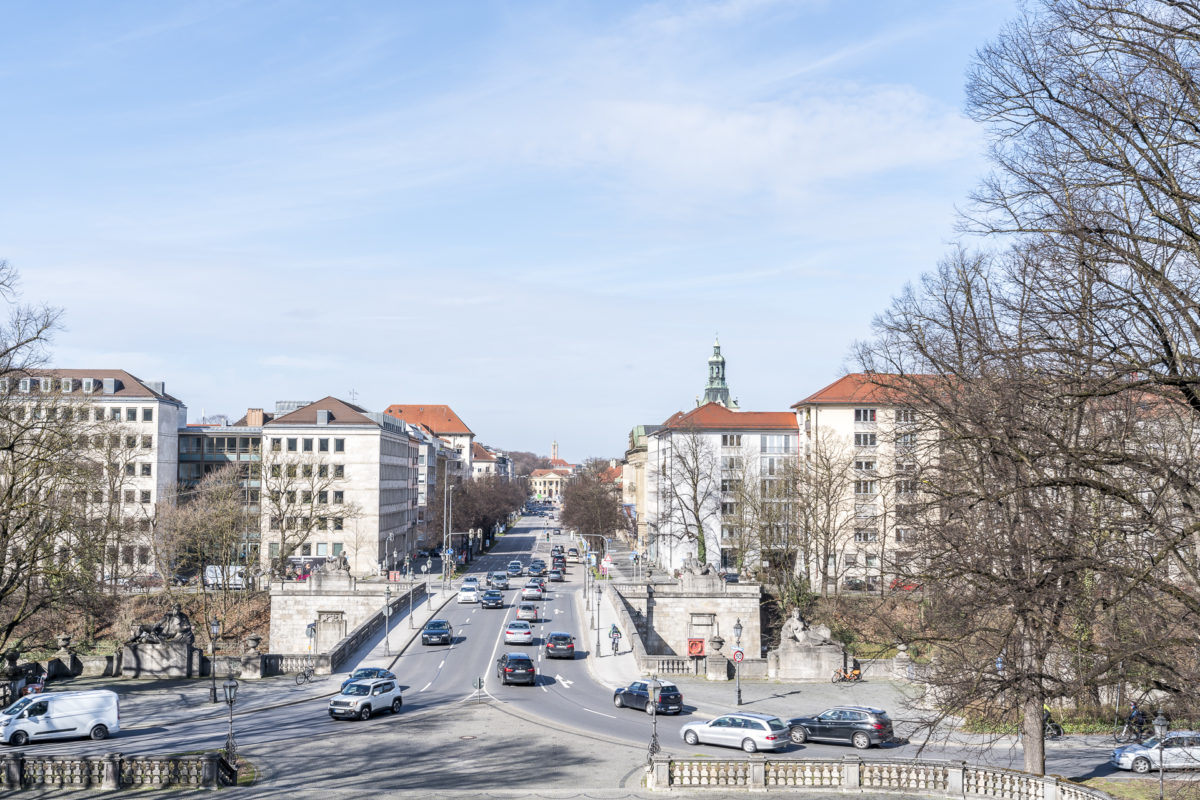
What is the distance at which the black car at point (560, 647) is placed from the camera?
5228 cm

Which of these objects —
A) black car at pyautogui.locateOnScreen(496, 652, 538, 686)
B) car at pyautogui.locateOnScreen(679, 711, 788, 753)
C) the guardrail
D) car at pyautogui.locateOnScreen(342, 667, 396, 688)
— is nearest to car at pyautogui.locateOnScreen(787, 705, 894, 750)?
car at pyautogui.locateOnScreen(679, 711, 788, 753)

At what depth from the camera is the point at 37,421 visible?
38.8 meters

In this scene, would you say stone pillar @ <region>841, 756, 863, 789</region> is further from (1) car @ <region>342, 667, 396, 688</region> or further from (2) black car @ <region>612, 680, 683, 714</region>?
(1) car @ <region>342, 667, 396, 688</region>

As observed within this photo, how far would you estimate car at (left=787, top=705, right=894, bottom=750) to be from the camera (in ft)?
112

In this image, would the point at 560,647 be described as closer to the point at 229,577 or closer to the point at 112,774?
the point at 112,774

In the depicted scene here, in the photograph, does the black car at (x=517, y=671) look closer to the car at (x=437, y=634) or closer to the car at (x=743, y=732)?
the car at (x=437, y=634)

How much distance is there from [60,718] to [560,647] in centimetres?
2495

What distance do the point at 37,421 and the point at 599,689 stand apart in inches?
988

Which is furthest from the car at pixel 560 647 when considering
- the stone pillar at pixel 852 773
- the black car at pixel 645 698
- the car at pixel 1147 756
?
the car at pixel 1147 756

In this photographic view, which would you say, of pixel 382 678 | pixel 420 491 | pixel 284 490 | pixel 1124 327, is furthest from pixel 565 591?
pixel 1124 327

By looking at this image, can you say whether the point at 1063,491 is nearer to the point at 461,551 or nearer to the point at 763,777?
the point at 763,777

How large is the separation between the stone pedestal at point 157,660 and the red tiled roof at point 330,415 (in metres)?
54.6

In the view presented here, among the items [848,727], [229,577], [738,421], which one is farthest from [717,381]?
[848,727]

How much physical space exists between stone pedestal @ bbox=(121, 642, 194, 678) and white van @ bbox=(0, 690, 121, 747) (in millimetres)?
11444
